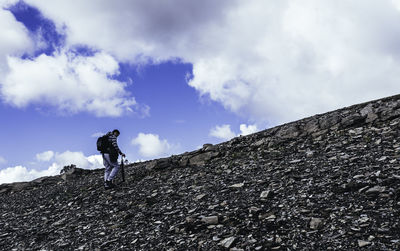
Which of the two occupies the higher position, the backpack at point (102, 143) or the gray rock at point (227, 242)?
the backpack at point (102, 143)

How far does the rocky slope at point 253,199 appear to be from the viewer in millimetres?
8531

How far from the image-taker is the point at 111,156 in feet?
59.5

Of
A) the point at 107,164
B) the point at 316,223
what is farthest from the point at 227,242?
the point at 107,164

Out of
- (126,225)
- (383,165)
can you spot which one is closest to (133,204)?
(126,225)

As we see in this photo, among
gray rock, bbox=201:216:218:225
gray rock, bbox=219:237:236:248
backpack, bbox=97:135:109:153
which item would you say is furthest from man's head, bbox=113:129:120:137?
gray rock, bbox=219:237:236:248

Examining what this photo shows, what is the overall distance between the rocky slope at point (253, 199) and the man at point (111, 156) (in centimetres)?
83

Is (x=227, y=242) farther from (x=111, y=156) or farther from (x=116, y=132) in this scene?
(x=116, y=132)

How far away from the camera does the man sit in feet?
59.6

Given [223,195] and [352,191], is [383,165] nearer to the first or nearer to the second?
[352,191]

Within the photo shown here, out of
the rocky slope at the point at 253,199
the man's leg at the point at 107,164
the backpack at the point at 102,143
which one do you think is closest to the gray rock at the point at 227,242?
the rocky slope at the point at 253,199

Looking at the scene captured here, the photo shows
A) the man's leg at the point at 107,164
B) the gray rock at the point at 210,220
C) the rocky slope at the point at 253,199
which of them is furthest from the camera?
the man's leg at the point at 107,164

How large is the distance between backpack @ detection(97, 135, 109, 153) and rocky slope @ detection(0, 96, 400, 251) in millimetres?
2421

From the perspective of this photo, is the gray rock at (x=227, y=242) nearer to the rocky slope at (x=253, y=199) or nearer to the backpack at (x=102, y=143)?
the rocky slope at (x=253, y=199)

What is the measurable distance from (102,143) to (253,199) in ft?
33.8
